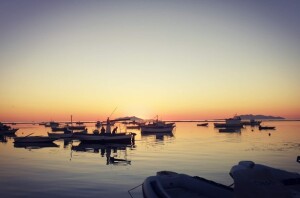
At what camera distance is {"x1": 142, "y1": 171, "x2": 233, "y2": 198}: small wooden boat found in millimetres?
14280

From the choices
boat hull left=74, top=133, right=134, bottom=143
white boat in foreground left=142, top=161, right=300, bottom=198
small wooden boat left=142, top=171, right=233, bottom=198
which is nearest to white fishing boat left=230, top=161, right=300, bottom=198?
white boat in foreground left=142, top=161, right=300, bottom=198

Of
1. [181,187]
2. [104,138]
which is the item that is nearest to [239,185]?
[181,187]

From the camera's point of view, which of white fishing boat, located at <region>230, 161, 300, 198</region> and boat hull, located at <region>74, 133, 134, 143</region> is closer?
white fishing boat, located at <region>230, 161, 300, 198</region>

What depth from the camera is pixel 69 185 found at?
2511 cm

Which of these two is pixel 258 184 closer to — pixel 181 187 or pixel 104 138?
pixel 181 187

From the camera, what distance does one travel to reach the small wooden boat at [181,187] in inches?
562

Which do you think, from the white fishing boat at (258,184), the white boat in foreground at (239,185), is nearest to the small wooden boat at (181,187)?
the white boat in foreground at (239,185)

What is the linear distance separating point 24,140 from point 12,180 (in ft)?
148

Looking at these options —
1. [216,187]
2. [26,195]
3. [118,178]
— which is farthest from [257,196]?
[118,178]

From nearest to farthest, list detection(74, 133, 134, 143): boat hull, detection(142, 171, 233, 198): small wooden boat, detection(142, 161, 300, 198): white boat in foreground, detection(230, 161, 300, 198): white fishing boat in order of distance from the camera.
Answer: detection(230, 161, 300, 198): white fishing boat → detection(142, 161, 300, 198): white boat in foreground → detection(142, 171, 233, 198): small wooden boat → detection(74, 133, 134, 143): boat hull

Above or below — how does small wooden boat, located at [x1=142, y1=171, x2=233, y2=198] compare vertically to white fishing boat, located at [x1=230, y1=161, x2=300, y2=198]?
below

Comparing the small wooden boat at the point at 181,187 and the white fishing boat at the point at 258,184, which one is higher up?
the white fishing boat at the point at 258,184

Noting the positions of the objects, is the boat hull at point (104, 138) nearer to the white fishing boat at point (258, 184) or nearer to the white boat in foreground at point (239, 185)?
the white boat in foreground at point (239, 185)

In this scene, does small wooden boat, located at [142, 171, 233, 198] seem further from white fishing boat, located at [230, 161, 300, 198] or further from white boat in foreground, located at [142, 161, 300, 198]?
white fishing boat, located at [230, 161, 300, 198]
